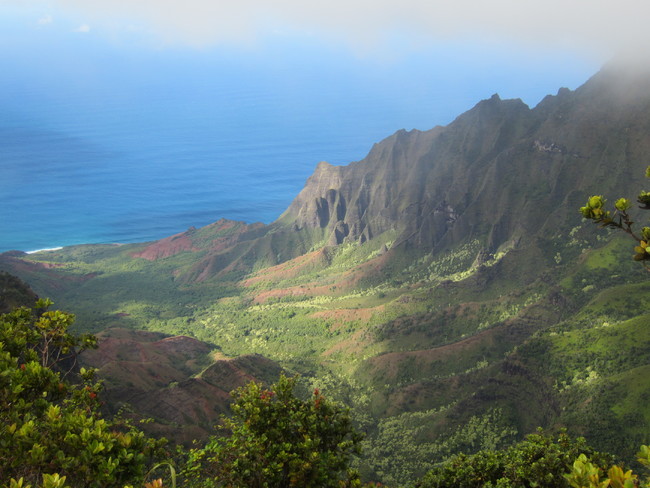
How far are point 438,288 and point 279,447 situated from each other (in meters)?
95.9

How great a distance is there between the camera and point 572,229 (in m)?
112

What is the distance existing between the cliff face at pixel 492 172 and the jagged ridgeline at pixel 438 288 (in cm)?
48

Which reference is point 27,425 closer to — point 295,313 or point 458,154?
point 295,313

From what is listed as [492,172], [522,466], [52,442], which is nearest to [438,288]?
[492,172]

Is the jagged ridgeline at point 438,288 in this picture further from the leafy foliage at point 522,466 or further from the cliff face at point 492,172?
the leafy foliage at point 522,466

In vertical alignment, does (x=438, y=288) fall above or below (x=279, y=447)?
below

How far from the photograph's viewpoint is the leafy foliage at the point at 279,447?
62.4 feet

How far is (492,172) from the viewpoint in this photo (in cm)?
13725

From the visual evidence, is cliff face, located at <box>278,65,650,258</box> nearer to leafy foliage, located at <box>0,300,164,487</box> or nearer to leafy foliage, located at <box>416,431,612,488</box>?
leafy foliage, located at <box>416,431,612,488</box>

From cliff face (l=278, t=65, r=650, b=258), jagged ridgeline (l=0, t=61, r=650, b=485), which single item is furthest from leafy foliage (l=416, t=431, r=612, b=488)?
cliff face (l=278, t=65, r=650, b=258)

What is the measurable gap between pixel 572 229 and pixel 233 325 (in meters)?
80.3

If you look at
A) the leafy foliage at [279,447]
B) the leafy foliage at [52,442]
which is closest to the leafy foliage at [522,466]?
the leafy foliage at [279,447]

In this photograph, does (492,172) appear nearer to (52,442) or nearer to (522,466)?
(522,466)

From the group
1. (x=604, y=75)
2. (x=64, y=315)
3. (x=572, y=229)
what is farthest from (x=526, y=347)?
(x=604, y=75)
